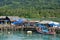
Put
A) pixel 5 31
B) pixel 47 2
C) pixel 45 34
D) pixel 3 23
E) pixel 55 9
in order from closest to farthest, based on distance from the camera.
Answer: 1. pixel 45 34
2. pixel 5 31
3. pixel 3 23
4. pixel 55 9
5. pixel 47 2

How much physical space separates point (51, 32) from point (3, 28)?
32.5 feet

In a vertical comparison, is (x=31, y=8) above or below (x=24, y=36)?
below

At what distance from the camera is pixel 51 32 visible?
3997 centimetres

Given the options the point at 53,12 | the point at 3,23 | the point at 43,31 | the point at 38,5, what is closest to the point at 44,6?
the point at 38,5

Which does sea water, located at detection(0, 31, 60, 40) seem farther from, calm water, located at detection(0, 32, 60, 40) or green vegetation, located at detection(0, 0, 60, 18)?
green vegetation, located at detection(0, 0, 60, 18)

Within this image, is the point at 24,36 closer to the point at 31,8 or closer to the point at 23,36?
the point at 23,36

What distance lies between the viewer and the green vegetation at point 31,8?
78.5 metres

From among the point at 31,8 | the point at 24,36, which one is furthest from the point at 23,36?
the point at 31,8

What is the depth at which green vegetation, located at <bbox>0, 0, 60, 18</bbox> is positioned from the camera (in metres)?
78.5

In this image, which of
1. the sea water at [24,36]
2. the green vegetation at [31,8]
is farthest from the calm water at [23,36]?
the green vegetation at [31,8]

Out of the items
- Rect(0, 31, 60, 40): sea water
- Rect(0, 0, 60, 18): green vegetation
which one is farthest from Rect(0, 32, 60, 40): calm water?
Rect(0, 0, 60, 18): green vegetation

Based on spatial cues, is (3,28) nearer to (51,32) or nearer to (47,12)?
(51,32)

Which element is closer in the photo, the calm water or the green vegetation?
the calm water

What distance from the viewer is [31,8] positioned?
295 feet
